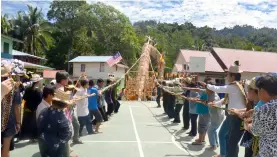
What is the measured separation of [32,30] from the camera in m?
40.0

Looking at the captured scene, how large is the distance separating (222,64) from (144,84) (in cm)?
1300

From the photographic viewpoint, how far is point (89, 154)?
702 cm

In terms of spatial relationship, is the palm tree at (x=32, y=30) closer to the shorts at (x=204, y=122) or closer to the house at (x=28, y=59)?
the house at (x=28, y=59)

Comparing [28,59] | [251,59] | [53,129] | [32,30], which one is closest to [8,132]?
[53,129]

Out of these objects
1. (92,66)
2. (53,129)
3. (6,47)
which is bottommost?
(53,129)

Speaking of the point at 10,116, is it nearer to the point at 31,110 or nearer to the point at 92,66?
the point at 31,110

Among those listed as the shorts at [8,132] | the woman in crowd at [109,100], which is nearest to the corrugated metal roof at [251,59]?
the woman in crowd at [109,100]

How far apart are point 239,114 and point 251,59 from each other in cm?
3364

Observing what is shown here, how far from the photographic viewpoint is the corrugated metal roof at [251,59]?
113ft

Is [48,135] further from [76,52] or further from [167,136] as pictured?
[76,52]

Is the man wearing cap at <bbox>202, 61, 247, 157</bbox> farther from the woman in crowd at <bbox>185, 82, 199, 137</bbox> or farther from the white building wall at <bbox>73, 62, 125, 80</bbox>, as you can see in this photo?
the white building wall at <bbox>73, 62, 125, 80</bbox>

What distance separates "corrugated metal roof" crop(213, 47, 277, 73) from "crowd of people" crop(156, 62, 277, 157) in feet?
77.6

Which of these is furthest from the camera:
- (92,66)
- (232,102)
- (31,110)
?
(92,66)

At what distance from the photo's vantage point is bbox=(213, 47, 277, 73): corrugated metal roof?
3438 cm
